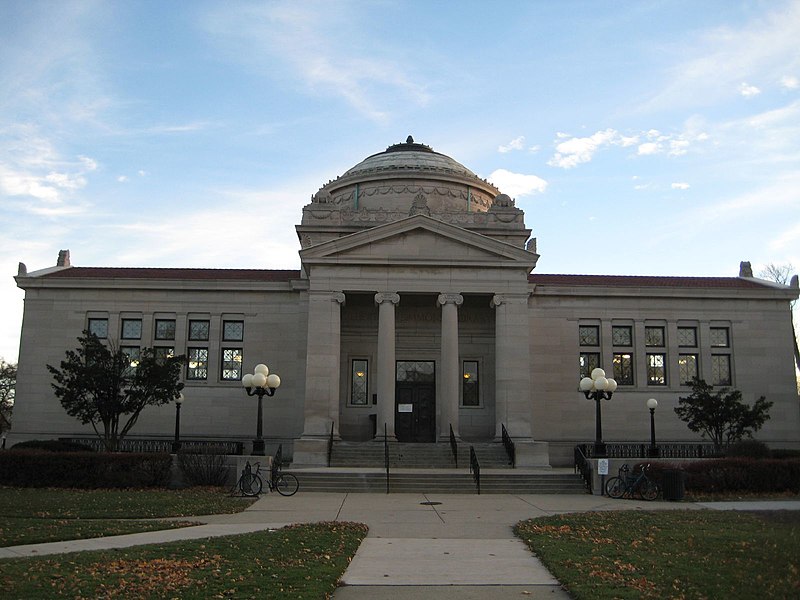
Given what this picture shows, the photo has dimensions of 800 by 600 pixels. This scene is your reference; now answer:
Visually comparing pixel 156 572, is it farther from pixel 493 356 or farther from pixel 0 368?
pixel 0 368

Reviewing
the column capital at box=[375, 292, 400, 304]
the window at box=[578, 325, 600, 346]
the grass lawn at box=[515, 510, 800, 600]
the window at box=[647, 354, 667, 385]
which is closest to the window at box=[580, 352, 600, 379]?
the window at box=[578, 325, 600, 346]

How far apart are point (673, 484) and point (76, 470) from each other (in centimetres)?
1903

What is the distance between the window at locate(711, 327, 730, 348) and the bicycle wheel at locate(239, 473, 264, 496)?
25.5m

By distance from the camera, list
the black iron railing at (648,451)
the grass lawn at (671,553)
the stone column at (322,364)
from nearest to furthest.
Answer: the grass lawn at (671,553) → the black iron railing at (648,451) → the stone column at (322,364)

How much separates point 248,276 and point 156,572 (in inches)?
1201

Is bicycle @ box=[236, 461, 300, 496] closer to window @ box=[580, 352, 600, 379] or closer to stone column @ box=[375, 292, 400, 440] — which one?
stone column @ box=[375, 292, 400, 440]

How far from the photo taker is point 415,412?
39344 millimetres

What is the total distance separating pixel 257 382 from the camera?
28.0 meters

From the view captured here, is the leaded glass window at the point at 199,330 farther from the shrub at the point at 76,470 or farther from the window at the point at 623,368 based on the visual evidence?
the window at the point at 623,368

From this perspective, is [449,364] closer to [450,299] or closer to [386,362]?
[386,362]

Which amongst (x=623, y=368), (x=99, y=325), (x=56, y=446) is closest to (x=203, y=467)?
(x=56, y=446)

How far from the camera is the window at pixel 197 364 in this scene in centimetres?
3969

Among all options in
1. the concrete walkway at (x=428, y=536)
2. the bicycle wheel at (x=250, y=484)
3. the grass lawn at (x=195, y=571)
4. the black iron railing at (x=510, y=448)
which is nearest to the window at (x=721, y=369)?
the black iron railing at (x=510, y=448)

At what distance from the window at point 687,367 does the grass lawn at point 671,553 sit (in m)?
21.0
